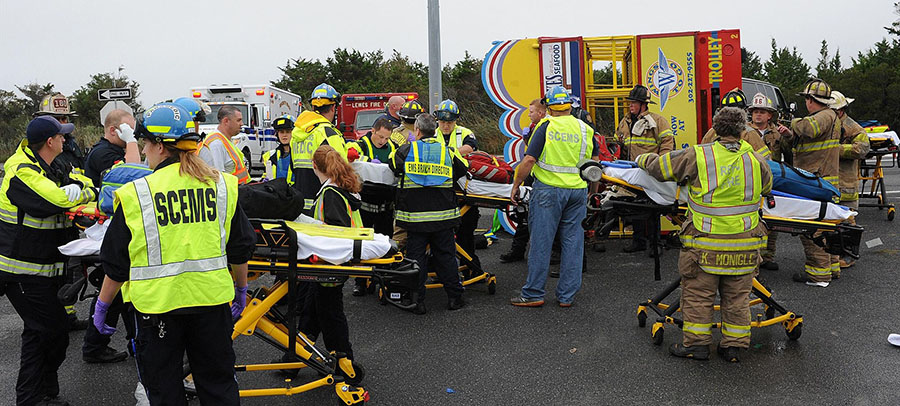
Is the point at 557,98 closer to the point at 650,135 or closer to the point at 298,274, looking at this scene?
the point at 650,135

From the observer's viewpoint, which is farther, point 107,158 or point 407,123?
point 407,123

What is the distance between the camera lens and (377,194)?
6539 mm

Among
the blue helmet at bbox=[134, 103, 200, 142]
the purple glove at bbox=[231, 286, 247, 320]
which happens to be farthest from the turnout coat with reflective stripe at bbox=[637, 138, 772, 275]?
the blue helmet at bbox=[134, 103, 200, 142]

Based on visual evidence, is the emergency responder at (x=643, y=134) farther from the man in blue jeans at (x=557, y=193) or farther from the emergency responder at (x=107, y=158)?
the emergency responder at (x=107, y=158)

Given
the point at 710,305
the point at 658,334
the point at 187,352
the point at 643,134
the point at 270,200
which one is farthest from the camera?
the point at 643,134

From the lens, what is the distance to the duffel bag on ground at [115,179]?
391 cm

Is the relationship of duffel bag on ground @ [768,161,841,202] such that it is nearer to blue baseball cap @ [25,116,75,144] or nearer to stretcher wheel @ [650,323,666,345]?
stretcher wheel @ [650,323,666,345]

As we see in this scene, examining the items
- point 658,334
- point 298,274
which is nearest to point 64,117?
point 298,274

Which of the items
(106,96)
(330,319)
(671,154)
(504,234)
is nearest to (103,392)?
(330,319)

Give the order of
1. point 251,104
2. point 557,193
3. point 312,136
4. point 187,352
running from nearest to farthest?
point 187,352 → point 557,193 → point 312,136 → point 251,104

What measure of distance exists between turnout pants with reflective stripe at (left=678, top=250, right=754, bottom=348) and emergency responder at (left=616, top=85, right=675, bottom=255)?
329cm

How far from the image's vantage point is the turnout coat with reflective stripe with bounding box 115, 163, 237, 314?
2768 mm

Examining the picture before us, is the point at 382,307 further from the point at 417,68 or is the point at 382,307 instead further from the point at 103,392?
the point at 417,68

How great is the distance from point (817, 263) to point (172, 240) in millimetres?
6110
